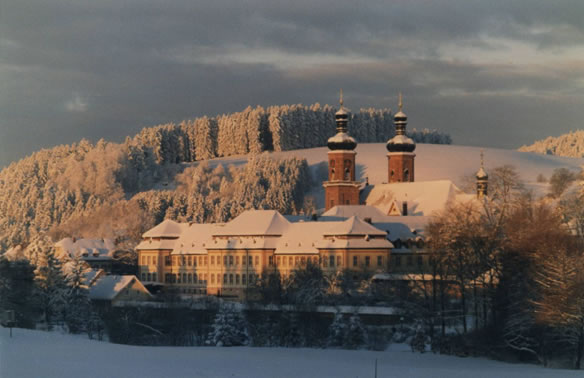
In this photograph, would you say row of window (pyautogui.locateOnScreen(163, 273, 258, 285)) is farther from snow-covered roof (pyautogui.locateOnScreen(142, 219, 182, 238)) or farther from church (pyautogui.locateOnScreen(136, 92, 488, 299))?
snow-covered roof (pyautogui.locateOnScreen(142, 219, 182, 238))

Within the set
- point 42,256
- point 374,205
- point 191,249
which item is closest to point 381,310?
point 42,256

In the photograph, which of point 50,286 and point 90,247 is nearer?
point 50,286

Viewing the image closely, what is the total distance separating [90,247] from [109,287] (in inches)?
1255

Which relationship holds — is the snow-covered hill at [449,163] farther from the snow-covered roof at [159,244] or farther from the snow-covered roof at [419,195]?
the snow-covered roof at [159,244]

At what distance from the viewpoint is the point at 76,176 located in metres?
183

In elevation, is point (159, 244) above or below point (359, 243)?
above

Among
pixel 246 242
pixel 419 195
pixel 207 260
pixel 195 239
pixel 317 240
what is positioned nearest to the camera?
pixel 317 240

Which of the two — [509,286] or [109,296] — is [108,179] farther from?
[509,286]

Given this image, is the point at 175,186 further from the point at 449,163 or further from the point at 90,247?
the point at 90,247

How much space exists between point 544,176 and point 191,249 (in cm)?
7193

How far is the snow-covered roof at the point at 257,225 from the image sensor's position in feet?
382

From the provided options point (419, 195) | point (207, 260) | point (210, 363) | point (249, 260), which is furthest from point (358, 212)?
point (210, 363)

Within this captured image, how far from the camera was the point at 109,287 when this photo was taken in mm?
102125

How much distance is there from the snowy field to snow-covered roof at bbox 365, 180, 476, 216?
52.1 meters
